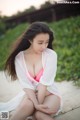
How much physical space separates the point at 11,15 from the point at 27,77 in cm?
42

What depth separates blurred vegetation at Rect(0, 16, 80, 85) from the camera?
6.20 ft

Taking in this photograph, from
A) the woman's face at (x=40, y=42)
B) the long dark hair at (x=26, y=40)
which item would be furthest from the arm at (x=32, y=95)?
the woman's face at (x=40, y=42)

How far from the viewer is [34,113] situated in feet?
5.57

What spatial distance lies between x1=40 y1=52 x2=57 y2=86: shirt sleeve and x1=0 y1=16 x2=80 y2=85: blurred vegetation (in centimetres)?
15

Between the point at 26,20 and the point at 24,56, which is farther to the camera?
the point at 26,20

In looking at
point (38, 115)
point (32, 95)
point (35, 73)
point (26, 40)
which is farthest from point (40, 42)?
point (38, 115)

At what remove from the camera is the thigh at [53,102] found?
1.71 metres

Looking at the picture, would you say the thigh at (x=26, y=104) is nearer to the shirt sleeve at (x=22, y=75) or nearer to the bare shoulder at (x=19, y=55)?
the shirt sleeve at (x=22, y=75)

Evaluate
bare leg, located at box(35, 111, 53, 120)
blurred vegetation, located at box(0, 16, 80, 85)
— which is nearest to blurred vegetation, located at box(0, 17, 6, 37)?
blurred vegetation, located at box(0, 16, 80, 85)

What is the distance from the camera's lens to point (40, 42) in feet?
5.62

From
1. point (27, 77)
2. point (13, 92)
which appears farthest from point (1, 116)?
point (27, 77)

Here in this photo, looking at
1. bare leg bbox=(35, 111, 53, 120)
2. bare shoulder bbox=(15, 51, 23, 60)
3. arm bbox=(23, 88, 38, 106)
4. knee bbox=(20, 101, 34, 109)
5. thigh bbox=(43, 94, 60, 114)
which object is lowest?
bare leg bbox=(35, 111, 53, 120)

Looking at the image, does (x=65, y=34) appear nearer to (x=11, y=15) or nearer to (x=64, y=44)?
(x=64, y=44)

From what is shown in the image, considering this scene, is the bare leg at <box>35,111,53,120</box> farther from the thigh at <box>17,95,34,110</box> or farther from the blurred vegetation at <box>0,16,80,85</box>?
the blurred vegetation at <box>0,16,80,85</box>
